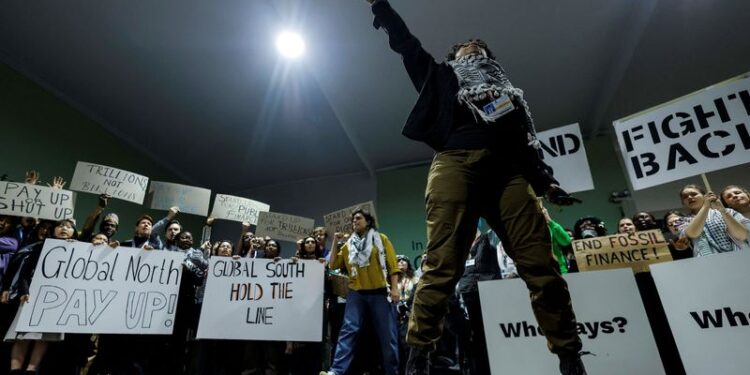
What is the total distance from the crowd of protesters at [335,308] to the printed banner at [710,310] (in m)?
0.70

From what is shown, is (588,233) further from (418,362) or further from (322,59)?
(322,59)

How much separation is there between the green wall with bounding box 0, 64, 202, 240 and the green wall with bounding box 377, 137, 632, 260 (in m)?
4.69

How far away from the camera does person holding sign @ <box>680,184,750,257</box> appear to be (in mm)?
2723

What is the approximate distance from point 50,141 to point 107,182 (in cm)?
242

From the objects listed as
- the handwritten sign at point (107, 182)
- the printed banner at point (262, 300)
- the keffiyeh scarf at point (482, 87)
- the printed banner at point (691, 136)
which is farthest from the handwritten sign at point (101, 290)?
the printed banner at point (691, 136)

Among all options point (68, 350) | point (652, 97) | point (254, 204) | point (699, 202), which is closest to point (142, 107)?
point (254, 204)

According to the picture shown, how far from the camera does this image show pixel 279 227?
190 inches

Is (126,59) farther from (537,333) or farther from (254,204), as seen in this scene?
(537,333)

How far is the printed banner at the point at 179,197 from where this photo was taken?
4730 mm

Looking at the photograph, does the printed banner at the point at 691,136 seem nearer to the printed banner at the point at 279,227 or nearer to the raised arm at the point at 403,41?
the raised arm at the point at 403,41

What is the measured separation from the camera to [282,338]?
3.43 m

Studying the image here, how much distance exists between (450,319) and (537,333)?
1318 mm

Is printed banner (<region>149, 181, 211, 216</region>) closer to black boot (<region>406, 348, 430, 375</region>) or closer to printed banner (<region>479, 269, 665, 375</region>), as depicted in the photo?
printed banner (<region>479, 269, 665, 375</region>)

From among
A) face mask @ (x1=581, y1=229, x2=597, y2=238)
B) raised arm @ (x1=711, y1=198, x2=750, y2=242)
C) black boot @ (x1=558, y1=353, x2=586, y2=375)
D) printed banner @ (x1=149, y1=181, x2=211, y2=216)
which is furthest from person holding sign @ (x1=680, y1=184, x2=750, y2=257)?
printed banner @ (x1=149, y1=181, x2=211, y2=216)
